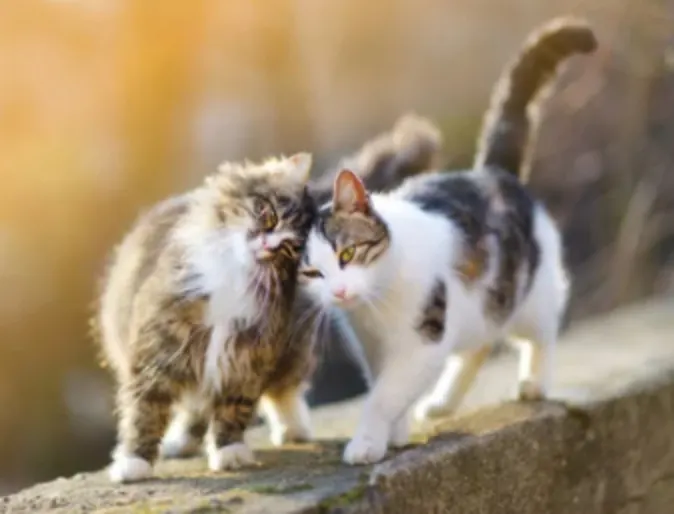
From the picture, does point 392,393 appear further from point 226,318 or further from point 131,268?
point 131,268

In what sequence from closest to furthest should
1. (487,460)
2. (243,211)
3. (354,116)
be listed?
(243,211) → (487,460) → (354,116)

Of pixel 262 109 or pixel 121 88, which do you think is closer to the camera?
pixel 121 88

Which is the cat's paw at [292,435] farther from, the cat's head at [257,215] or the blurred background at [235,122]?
the blurred background at [235,122]

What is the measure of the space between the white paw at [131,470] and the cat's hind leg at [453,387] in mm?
595

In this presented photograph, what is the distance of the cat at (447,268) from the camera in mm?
1205

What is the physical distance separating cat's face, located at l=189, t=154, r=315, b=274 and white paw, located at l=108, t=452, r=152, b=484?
0.33 m

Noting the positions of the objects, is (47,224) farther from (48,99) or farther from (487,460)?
(487,460)

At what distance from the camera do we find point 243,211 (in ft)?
3.94

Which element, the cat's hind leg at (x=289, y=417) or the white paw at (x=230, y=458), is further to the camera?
the cat's hind leg at (x=289, y=417)

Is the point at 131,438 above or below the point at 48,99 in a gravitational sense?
below

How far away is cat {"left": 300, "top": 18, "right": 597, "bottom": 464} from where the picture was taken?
1205mm

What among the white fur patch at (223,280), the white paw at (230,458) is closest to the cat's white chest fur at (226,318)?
the white fur patch at (223,280)

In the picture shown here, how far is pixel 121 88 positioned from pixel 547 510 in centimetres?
145

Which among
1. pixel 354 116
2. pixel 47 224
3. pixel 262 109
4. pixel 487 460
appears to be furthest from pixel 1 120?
pixel 487 460
